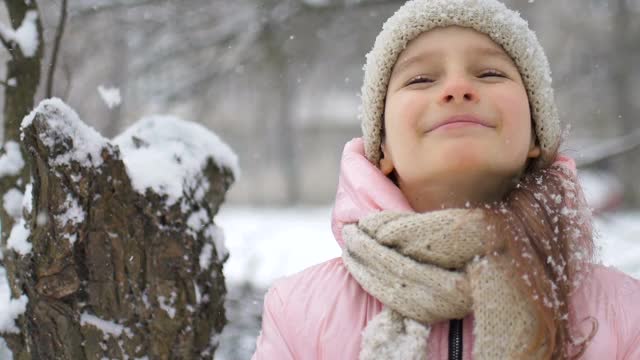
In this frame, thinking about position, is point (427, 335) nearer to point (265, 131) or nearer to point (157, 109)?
point (157, 109)

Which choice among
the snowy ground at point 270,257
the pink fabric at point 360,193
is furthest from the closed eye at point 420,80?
the snowy ground at point 270,257

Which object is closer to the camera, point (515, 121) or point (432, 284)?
point (432, 284)

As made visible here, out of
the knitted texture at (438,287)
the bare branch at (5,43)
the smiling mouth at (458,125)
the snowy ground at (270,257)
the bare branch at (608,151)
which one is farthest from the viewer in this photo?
the bare branch at (608,151)

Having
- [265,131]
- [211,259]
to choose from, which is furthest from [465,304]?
[265,131]

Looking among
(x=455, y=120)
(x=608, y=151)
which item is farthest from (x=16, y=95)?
(x=608, y=151)

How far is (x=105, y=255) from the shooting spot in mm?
1772

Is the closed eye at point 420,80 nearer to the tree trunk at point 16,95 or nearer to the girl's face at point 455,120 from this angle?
the girl's face at point 455,120

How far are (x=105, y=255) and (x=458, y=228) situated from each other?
950mm

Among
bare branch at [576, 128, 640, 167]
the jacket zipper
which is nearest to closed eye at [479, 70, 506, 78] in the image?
the jacket zipper

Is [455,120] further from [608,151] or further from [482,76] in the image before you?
[608,151]

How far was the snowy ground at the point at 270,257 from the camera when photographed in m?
2.98

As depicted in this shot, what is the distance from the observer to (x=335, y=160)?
22.4m

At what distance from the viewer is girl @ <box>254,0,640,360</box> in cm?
143

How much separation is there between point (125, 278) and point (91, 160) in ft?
1.12
